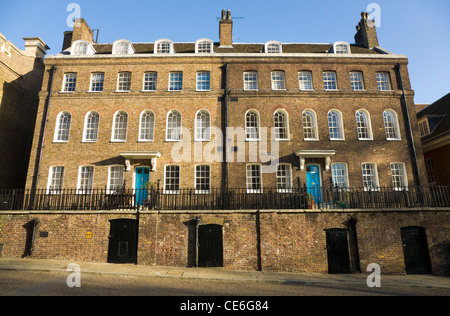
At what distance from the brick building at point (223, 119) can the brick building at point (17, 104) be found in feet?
9.39

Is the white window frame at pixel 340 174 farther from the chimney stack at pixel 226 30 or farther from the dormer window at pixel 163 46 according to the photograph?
the dormer window at pixel 163 46

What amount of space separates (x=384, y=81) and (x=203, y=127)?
45.1ft

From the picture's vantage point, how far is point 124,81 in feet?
60.5

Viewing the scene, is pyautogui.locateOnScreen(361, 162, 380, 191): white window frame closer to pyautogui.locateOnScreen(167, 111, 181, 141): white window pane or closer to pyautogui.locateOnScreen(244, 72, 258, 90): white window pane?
pyautogui.locateOnScreen(244, 72, 258, 90): white window pane

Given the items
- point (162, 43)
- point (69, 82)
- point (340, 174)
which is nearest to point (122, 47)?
point (162, 43)

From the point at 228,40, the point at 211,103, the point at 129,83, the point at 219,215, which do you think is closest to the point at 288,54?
the point at 228,40

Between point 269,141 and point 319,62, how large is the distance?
23.6ft

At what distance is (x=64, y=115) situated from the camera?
58.7 feet

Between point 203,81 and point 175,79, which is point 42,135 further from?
point 203,81

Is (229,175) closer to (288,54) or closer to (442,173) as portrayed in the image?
(288,54)

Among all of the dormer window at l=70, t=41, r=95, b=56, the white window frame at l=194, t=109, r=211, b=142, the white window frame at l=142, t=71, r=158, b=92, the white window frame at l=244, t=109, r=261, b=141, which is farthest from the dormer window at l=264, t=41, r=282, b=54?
the dormer window at l=70, t=41, r=95, b=56

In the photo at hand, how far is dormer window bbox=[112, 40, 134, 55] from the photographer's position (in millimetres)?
19141

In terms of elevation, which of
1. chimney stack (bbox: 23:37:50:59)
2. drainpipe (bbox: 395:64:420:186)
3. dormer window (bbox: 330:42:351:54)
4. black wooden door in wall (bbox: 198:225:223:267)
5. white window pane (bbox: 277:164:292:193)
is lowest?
black wooden door in wall (bbox: 198:225:223:267)

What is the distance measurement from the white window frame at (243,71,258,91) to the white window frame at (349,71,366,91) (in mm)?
7021
